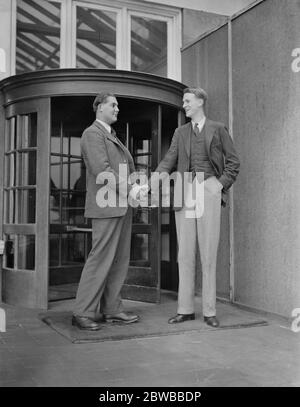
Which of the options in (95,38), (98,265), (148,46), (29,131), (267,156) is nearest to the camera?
(98,265)

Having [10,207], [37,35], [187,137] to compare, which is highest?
[37,35]

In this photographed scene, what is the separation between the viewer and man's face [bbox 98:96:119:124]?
3.93 m

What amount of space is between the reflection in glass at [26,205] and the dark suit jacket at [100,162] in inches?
41.7

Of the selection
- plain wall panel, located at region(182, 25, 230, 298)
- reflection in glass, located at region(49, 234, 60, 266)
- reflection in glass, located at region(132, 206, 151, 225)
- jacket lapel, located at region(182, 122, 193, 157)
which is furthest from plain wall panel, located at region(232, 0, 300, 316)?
reflection in glass, located at region(49, 234, 60, 266)

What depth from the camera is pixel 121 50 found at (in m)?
5.55

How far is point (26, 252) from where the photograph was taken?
15.8 ft

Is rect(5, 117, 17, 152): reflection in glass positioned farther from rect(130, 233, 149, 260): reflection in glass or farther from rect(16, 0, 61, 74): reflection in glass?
rect(130, 233, 149, 260): reflection in glass

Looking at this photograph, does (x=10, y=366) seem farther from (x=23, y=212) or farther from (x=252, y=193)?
(x=252, y=193)

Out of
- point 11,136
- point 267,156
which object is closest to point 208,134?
point 267,156

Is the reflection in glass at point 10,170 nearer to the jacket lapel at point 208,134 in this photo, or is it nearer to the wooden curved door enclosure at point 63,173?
the wooden curved door enclosure at point 63,173

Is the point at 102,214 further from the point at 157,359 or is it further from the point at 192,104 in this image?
the point at 157,359

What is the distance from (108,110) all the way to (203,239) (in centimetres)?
122

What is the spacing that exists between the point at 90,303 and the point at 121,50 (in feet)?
9.65
